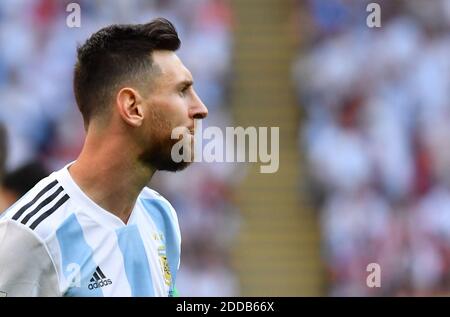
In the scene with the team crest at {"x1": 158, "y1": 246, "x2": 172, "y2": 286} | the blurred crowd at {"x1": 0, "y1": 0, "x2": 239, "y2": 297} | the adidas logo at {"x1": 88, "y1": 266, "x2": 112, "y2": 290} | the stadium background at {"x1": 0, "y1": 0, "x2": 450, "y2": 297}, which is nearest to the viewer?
the adidas logo at {"x1": 88, "y1": 266, "x2": 112, "y2": 290}

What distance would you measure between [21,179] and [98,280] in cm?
193

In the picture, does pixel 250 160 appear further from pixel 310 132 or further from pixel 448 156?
pixel 448 156

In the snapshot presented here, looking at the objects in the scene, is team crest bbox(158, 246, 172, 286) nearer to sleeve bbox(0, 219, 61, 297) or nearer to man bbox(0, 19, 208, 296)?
man bbox(0, 19, 208, 296)

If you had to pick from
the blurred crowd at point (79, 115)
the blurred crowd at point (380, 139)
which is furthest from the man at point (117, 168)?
the blurred crowd at point (380, 139)

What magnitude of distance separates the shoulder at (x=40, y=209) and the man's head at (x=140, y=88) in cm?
26

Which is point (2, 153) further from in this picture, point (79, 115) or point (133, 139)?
point (79, 115)

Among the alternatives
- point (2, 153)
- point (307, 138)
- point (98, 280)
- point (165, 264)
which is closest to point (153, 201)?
point (165, 264)

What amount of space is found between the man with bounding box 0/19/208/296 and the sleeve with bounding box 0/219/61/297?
0.10 feet

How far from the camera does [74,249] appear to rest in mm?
3178

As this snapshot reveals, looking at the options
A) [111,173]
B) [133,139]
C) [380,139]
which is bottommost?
[111,173]

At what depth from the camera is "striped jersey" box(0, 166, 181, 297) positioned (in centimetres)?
304

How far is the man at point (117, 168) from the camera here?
3.18 meters

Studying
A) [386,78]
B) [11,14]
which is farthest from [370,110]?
[11,14]

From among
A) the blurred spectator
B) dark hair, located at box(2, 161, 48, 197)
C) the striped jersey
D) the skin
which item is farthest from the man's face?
dark hair, located at box(2, 161, 48, 197)
